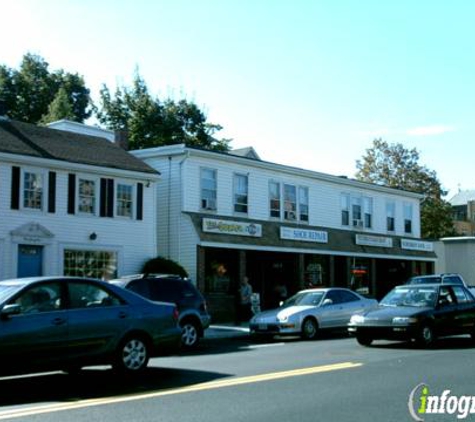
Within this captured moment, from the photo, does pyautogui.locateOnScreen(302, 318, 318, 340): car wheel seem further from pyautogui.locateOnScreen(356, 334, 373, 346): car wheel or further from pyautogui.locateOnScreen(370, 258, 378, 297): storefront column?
pyautogui.locateOnScreen(370, 258, 378, 297): storefront column

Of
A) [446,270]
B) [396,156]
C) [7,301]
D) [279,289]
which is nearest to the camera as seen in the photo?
[7,301]

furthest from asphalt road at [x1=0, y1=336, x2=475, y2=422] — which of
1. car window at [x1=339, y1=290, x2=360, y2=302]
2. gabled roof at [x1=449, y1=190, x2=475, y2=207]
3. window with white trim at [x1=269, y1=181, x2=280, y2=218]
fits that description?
gabled roof at [x1=449, y1=190, x2=475, y2=207]

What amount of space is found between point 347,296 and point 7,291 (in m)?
13.2

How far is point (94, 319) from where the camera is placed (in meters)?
11.1

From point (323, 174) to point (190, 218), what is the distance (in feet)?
28.9

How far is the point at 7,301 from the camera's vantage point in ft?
33.9

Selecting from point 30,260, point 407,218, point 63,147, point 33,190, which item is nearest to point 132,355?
point 30,260

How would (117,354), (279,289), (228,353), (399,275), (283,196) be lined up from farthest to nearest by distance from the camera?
1. (399,275)
2. (283,196)
3. (279,289)
4. (228,353)
5. (117,354)

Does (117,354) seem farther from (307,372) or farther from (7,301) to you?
(307,372)

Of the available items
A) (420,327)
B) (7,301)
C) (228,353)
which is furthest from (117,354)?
(420,327)

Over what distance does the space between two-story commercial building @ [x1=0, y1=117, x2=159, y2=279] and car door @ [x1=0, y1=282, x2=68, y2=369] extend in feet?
42.4

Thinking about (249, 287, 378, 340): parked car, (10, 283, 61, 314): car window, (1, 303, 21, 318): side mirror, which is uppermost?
(10, 283, 61, 314): car window

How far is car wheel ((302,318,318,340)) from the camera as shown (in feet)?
65.8

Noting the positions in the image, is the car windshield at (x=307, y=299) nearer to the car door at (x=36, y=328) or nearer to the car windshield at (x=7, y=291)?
the car door at (x=36, y=328)
